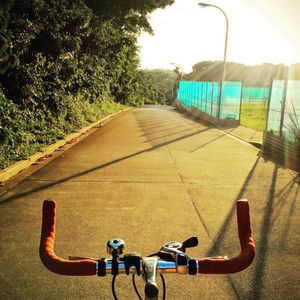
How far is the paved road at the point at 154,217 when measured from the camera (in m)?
3.68

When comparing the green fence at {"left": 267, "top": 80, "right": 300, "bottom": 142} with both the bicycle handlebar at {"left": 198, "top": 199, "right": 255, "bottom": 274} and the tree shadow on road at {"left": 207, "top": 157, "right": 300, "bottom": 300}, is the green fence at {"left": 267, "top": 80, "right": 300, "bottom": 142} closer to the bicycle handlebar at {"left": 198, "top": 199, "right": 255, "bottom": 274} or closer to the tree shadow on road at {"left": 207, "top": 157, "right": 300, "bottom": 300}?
the tree shadow on road at {"left": 207, "top": 157, "right": 300, "bottom": 300}

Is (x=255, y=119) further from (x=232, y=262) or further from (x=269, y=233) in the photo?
(x=232, y=262)

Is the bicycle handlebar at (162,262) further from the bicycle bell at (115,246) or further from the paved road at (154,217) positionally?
the paved road at (154,217)

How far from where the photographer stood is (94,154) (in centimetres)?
1133

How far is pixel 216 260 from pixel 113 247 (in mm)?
393

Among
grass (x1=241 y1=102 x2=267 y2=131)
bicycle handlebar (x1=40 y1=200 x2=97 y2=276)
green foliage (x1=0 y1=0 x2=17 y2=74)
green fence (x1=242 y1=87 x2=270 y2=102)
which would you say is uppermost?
green foliage (x1=0 y1=0 x2=17 y2=74)

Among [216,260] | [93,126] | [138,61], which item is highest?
[138,61]

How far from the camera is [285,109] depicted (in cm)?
1213

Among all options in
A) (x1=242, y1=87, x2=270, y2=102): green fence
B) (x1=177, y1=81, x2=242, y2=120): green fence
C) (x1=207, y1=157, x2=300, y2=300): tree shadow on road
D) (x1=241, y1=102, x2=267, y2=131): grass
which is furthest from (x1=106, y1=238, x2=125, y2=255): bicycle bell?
(x1=242, y1=87, x2=270, y2=102): green fence

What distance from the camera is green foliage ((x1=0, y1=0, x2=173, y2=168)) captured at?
9570 millimetres

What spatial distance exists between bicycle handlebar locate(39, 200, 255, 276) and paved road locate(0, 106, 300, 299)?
2.34 metres

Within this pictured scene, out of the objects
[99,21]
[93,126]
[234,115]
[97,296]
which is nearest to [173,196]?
[97,296]

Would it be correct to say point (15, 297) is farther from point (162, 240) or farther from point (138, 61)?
point (138, 61)

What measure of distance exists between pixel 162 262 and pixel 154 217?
14.4ft
